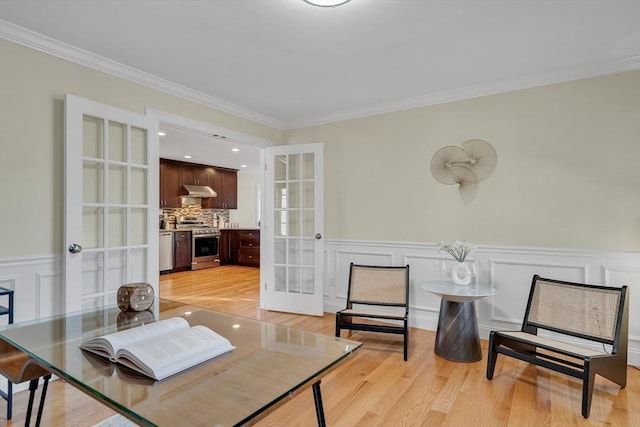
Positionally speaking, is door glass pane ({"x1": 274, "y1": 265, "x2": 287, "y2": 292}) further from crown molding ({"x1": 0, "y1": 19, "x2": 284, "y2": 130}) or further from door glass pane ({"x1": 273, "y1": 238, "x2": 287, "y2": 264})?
crown molding ({"x1": 0, "y1": 19, "x2": 284, "y2": 130})

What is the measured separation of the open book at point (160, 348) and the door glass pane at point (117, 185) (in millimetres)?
1818

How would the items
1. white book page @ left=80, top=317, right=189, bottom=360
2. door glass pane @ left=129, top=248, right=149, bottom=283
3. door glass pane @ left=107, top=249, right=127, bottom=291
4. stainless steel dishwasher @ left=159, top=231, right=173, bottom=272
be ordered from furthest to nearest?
stainless steel dishwasher @ left=159, top=231, right=173, bottom=272
door glass pane @ left=129, top=248, right=149, bottom=283
door glass pane @ left=107, top=249, right=127, bottom=291
white book page @ left=80, top=317, right=189, bottom=360

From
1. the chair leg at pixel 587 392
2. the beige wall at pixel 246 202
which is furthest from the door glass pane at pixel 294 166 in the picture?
the beige wall at pixel 246 202

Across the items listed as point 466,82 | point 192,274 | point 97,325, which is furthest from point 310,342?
point 192,274

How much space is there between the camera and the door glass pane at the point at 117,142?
9.31ft

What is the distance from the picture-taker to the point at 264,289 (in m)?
4.46

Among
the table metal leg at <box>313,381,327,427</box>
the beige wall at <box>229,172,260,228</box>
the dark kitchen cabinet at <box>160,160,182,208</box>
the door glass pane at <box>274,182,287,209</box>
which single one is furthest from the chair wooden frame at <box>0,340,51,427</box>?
the beige wall at <box>229,172,260,228</box>

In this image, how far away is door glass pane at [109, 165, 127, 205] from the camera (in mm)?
2846

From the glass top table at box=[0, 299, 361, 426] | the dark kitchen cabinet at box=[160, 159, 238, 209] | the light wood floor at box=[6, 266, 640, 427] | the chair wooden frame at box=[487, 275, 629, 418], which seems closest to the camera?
the glass top table at box=[0, 299, 361, 426]

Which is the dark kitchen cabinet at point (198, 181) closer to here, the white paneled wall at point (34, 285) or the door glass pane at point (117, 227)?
the door glass pane at point (117, 227)

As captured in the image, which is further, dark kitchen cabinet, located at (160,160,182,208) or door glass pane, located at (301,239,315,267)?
dark kitchen cabinet, located at (160,160,182,208)

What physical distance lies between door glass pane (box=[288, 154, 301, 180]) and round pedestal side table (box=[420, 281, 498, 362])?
2.24m

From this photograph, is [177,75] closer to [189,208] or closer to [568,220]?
[568,220]

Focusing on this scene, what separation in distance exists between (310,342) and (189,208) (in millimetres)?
7550
